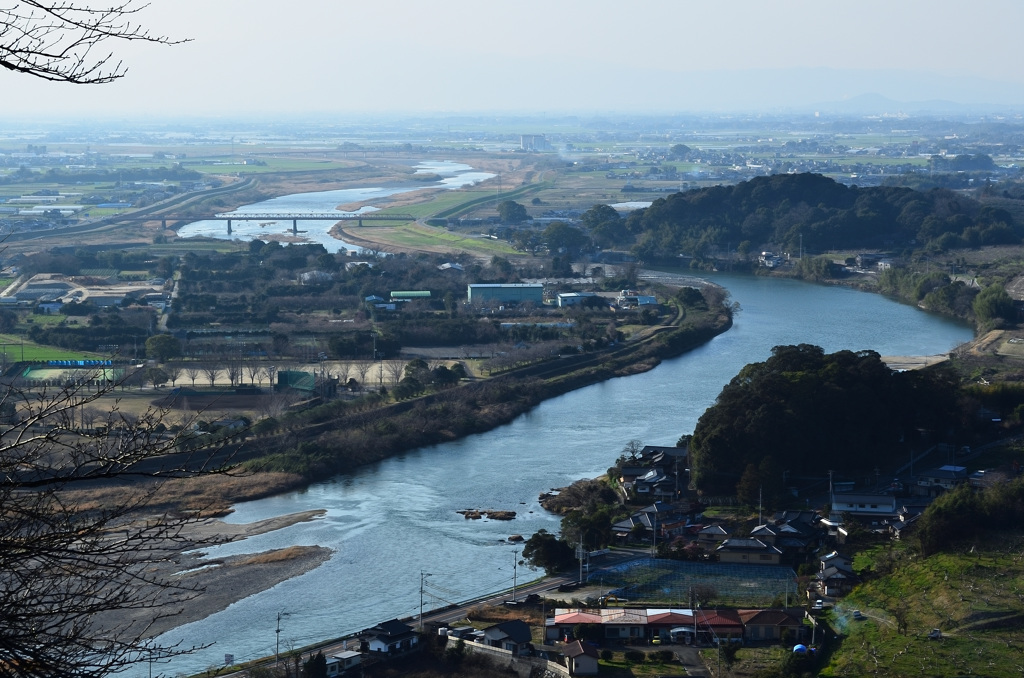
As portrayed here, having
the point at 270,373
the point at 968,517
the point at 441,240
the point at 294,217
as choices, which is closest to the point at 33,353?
the point at 270,373

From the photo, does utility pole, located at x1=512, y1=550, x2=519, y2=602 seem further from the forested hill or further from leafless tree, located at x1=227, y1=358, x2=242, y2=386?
the forested hill

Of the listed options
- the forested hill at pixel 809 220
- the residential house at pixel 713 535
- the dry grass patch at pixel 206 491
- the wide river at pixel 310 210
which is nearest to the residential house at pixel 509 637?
the residential house at pixel 713 535

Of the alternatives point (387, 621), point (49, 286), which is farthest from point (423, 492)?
point (49, 286)

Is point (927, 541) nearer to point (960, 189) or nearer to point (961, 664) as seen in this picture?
point (961, 664)

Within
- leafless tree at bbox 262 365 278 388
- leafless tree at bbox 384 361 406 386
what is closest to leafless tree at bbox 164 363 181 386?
leafless tree at bbox 262 365 278 388

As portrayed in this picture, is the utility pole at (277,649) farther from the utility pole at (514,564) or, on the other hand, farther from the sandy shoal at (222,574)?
the utility pole at (514,564)

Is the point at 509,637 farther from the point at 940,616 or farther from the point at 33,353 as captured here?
the point at 33,353
